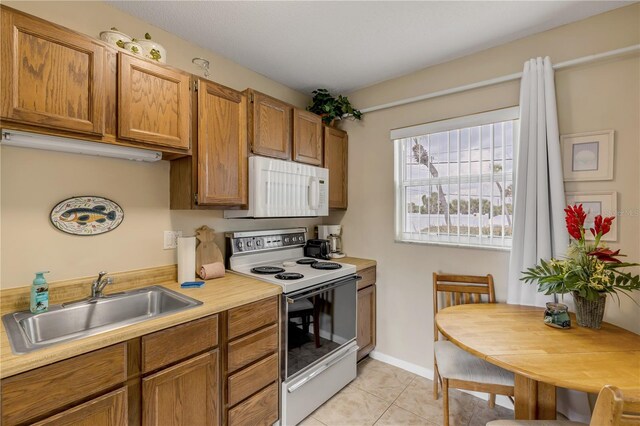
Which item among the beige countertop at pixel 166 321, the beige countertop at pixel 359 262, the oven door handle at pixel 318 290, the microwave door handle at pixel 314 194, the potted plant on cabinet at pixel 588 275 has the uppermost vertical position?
the microwave door handle at pixel 314 194

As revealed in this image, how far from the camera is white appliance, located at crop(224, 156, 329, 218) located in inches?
81.6

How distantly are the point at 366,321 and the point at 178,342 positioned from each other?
171cm

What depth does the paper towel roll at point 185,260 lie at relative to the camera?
1891 mm

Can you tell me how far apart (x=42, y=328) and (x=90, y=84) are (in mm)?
1176

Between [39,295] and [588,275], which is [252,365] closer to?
[39,295]

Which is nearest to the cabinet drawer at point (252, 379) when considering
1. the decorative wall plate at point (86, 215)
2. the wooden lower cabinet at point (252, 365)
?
the wooden lower cabinet at point (252, 365)

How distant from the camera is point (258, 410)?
170 cm

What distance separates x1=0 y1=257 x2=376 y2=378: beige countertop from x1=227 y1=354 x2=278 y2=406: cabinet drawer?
397mm

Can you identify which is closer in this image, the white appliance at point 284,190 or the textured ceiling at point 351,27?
the textured ceiling at point 351,27

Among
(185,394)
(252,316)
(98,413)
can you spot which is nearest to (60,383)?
(98,413)

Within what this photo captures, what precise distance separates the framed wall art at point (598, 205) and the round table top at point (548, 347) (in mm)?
548

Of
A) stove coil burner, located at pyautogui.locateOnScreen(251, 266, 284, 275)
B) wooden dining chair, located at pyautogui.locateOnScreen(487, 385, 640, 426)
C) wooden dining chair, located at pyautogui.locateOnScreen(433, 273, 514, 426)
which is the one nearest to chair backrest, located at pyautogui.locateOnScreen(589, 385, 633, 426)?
wooden dining chair, located at pyautogui.locateOnScreen(487, 385, 640, 426)

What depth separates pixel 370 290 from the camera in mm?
2670

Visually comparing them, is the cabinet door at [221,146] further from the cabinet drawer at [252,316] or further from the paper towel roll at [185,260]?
the cabinet drawer at [252,316]
